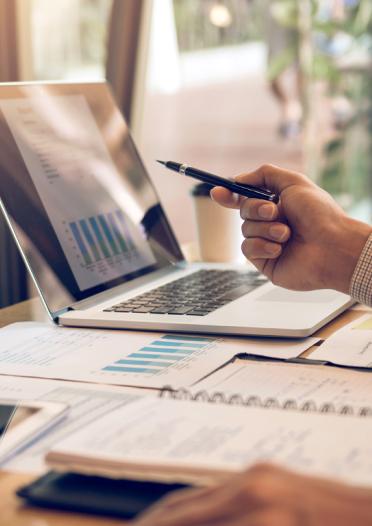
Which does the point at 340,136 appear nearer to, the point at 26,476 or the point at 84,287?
the point at 84,287

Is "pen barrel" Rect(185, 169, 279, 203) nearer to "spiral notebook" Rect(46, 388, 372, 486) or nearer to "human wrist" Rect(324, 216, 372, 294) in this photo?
"human wrist" Rect(324, 216, 372, 294)

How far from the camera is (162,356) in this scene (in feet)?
3.22

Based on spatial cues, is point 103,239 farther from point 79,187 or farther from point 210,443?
point 210,443

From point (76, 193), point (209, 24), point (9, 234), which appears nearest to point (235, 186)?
point (76, 193)

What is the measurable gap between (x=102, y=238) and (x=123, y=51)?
6.05ft

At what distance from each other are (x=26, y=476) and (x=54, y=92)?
84 centimetres

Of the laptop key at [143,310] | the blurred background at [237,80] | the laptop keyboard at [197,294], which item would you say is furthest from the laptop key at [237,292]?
the blurred background at [237,80]

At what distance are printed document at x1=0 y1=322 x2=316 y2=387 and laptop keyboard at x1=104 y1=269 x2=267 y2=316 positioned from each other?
75 millimetres

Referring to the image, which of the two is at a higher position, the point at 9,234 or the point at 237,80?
the point at 237,80

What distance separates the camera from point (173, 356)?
0.98 m

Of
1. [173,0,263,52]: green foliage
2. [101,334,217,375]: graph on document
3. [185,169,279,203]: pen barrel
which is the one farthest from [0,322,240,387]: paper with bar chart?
[173,0,263,52]: green foliage

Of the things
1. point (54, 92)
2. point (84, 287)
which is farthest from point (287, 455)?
point (54, 92)

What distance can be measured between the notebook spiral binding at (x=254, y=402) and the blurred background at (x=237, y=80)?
2336 millimetres

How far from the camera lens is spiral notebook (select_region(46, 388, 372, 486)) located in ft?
1.97
